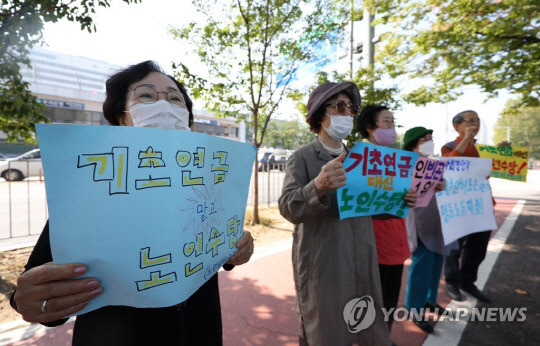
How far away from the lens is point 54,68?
97.1 meters

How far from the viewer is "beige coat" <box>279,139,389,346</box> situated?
69.2 inches

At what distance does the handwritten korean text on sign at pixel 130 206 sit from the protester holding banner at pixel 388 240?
163 centimetres

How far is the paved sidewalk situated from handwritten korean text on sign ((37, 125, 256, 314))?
214 cm

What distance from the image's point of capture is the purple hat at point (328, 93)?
1.89m

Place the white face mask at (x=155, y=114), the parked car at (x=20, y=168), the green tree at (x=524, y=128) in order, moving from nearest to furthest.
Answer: the white face mask at (x=155, y=114)
the parked car at (x=20, y=168)
the green tree at (x=524, y=128)

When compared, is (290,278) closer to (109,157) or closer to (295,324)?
(295,324)

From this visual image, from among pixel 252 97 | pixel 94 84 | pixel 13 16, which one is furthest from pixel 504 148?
pixel 94 84

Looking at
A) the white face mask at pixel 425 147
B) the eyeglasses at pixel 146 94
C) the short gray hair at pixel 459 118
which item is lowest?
the white face mask at pixel 425 147

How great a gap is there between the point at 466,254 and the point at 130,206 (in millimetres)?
4059

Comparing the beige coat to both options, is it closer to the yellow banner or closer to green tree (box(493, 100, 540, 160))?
the yellow banner

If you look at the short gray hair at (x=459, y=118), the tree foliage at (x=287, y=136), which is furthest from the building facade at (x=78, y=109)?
the tree foliage at (x=287, y=136)

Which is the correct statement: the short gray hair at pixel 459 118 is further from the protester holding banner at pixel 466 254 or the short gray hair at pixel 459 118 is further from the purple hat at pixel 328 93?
the purple hat at pixel 328 93

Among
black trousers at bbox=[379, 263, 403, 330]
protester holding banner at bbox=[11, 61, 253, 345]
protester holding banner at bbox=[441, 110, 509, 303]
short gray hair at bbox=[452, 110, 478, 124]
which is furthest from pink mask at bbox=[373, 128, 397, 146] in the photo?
protester holding banner at bbox=[11, 61, 253, 345]

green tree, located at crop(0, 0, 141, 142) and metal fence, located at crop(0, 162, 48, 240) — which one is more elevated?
green tree, located at crop(0, 0, 141, 142)
